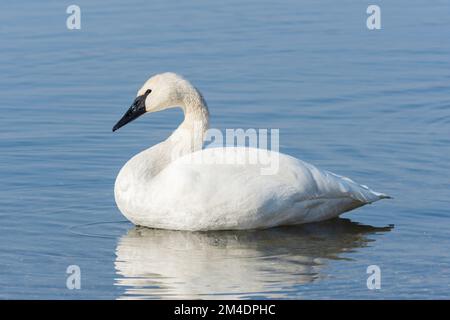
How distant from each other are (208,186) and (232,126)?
2871mm

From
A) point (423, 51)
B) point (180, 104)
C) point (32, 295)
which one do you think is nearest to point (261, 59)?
point (423, 51)

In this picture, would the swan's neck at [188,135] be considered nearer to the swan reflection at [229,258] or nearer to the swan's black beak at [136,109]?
the swan's black beak at [136,109]

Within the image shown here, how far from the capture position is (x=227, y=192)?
10.4 meters

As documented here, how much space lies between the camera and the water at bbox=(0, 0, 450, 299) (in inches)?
368

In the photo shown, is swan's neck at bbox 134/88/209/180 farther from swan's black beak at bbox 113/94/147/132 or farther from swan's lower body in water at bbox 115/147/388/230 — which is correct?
swan's black beak at bbox 113/94/147/132

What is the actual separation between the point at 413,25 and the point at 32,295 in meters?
10.1

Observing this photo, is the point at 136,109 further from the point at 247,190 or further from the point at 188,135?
the point at 247,190

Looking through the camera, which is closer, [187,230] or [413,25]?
[187,230]

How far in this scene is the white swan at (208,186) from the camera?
407 inches

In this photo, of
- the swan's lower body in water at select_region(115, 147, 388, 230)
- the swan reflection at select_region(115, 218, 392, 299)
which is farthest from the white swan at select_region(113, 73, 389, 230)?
the swan reflection at select_region(115, 218, 392, 299)

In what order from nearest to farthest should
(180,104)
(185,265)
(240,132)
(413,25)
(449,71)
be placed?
1. (185,265)
2. (180,104)
3. (240,132)
4. (449,71)
5. (413,25)

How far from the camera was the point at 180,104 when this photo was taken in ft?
36.2

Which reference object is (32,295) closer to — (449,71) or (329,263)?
(329,263)

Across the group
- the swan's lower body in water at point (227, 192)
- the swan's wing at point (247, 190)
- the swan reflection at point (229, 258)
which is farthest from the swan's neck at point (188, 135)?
the swan reflection at point (229, 258)
